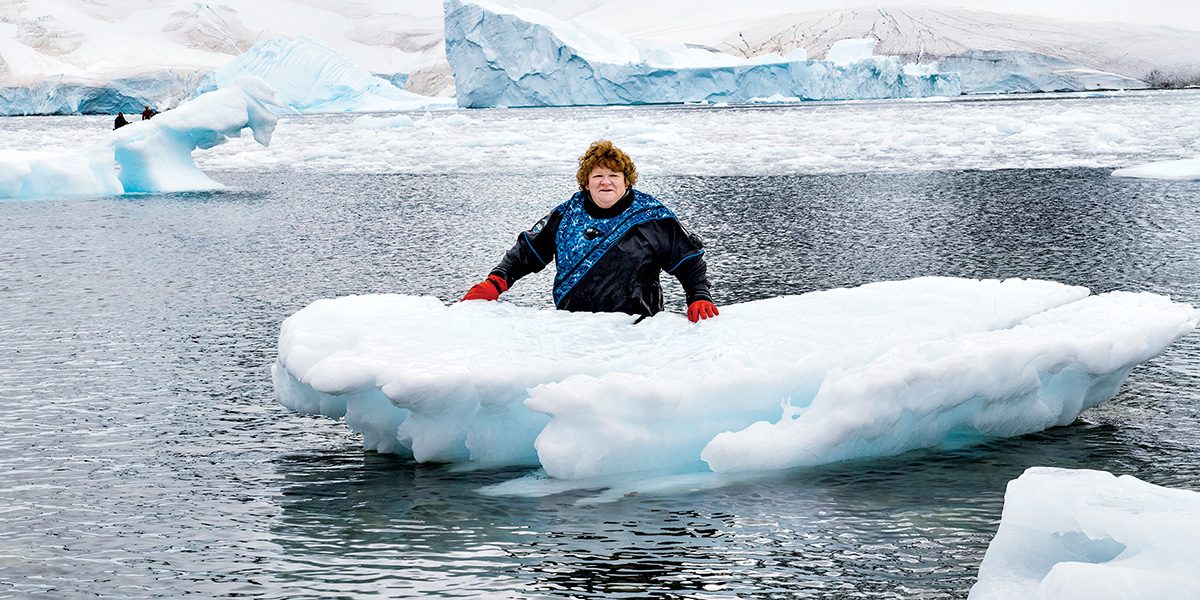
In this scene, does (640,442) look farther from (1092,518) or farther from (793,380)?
(1092,518)

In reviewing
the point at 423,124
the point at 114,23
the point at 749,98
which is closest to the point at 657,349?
the point at 423,124

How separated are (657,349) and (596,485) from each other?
0.67m

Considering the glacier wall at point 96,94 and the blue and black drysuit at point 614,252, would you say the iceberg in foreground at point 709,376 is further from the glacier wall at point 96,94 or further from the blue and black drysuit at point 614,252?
the glacier wall at point 96,94

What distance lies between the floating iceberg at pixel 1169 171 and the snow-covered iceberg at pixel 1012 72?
5420cm

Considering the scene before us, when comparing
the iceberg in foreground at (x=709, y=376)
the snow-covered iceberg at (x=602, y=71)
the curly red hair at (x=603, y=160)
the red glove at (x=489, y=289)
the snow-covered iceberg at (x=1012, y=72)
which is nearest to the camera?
the iceberg in foreground at (x=709, y=376)

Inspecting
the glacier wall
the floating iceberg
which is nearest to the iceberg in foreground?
the floating iceberg

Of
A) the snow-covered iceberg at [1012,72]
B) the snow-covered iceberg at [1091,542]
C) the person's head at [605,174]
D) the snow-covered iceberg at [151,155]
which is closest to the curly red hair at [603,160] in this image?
the person's head at [605,174]

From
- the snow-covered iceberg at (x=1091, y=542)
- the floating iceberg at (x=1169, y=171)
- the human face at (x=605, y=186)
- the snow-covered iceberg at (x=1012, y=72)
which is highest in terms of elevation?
the snow-covered iceberg at (x=1012, y=72)

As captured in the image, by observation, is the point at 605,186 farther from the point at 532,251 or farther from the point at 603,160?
the point at 532,251

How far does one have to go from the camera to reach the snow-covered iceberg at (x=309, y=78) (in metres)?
62.6

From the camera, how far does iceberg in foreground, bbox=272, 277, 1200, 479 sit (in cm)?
468

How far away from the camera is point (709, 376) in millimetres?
4766

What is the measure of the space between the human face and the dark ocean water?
1.28 metres

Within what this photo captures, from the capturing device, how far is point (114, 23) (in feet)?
399
